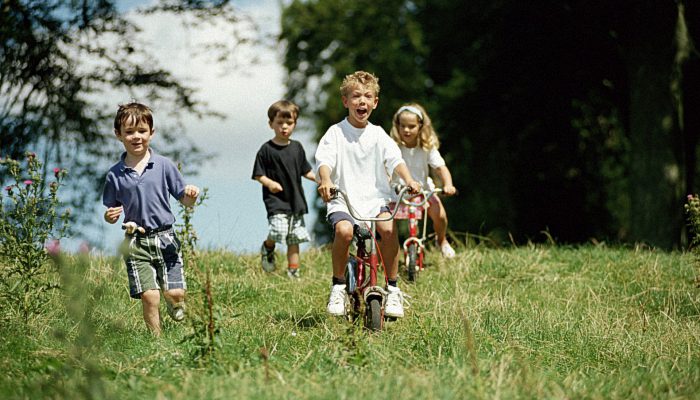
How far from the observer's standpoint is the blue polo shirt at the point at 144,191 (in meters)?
5.91

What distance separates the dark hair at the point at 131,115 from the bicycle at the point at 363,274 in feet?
4.90

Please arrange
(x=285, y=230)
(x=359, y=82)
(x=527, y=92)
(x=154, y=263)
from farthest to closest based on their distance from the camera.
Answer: (x=527, y=92) → (x=285, y=230) → (x=359, y=82) → (x=154, y=263)

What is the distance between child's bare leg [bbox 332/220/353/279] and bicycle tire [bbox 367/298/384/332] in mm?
450

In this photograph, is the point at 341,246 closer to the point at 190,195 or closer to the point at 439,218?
the point at 190,195

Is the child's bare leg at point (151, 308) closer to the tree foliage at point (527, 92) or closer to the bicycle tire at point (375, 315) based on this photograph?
the bicycle tire at point (375, 315)

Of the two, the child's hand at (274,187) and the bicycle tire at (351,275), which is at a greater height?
the child's hand at (274,187)

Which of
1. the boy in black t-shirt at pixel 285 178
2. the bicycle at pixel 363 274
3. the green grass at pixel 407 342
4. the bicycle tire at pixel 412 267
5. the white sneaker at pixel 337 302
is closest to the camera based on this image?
the green grass at pixel 407 342

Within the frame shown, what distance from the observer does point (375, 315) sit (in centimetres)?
586

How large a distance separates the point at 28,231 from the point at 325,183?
2.15 m

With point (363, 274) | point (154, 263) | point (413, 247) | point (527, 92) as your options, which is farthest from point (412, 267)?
point (527, 92)

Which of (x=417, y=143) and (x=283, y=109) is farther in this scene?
(x=417, y=143)

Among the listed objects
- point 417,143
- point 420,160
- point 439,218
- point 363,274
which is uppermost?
point 417,143

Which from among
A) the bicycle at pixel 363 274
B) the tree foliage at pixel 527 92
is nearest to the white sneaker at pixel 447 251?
the tree foliage at pixel 527 92

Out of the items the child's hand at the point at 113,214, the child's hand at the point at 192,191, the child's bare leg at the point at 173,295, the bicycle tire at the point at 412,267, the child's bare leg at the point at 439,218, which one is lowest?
the bicycle tire at the point at 412,267
